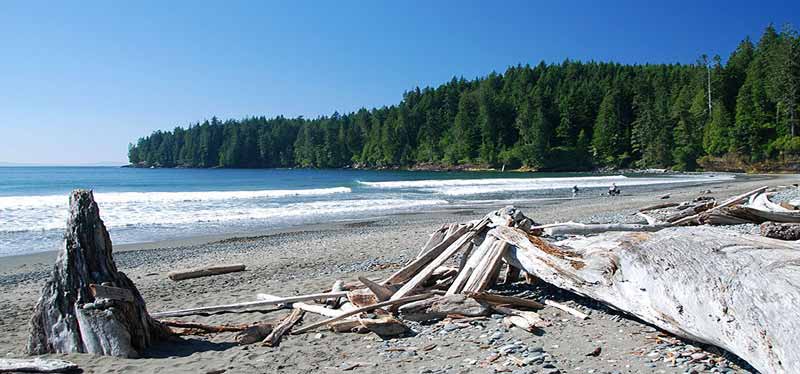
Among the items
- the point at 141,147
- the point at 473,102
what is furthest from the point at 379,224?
the point at 141,147

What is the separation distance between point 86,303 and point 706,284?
5.08 m

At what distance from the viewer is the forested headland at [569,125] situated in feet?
238

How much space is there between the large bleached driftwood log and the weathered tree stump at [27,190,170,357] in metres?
4.25

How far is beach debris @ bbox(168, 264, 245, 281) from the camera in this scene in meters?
8.84

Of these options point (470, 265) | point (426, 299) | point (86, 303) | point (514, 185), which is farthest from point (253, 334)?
point (514, 185)

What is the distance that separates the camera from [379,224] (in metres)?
18.0

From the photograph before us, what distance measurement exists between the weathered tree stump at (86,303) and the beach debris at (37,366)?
12.6 inches

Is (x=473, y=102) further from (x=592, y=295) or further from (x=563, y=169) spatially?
(x=592, y=295)

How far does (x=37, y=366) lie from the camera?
411 centimetres

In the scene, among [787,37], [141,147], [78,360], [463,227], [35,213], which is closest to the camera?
[78,360]

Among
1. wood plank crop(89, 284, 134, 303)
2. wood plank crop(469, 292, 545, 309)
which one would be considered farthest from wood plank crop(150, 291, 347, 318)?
wood plank crop(469, 292, 545, 309)

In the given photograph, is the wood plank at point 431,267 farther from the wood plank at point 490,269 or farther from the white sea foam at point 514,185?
the white sea foam at point 514,185

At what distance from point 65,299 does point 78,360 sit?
58cm

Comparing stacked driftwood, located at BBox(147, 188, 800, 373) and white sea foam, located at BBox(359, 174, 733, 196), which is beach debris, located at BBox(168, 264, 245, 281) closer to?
stacked driftwood, located at BBox(147, 188, 800, 373)
